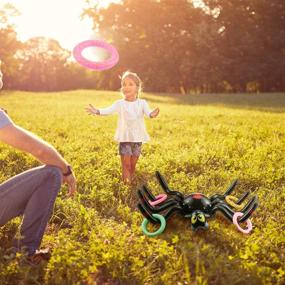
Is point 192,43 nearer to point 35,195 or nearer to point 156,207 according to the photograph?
point 156,207

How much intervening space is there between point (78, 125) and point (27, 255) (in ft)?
31.9

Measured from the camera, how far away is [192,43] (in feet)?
166

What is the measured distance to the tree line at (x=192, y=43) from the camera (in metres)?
48.2

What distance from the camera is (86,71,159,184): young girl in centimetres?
707

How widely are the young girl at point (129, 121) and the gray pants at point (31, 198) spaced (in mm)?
2913

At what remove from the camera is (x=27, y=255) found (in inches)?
163

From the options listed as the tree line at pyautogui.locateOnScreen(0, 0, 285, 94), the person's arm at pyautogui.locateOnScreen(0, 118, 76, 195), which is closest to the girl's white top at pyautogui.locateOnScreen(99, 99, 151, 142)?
the person's arm at pyautogui.locateOnScreen(0, 118, 76, 195)

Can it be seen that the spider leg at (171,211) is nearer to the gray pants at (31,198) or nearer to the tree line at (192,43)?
the gray pants at (31,198)

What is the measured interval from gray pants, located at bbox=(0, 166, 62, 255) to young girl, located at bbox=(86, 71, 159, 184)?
291 centimetres

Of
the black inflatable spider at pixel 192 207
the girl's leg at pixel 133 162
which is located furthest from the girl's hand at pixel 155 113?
the black inflatable spider at pixel 192 207

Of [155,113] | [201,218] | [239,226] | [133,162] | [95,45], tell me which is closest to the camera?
[201,218]

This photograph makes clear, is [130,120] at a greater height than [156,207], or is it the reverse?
[130,120]

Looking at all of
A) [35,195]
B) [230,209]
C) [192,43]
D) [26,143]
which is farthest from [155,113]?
[192,43]

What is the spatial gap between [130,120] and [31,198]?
325cm
